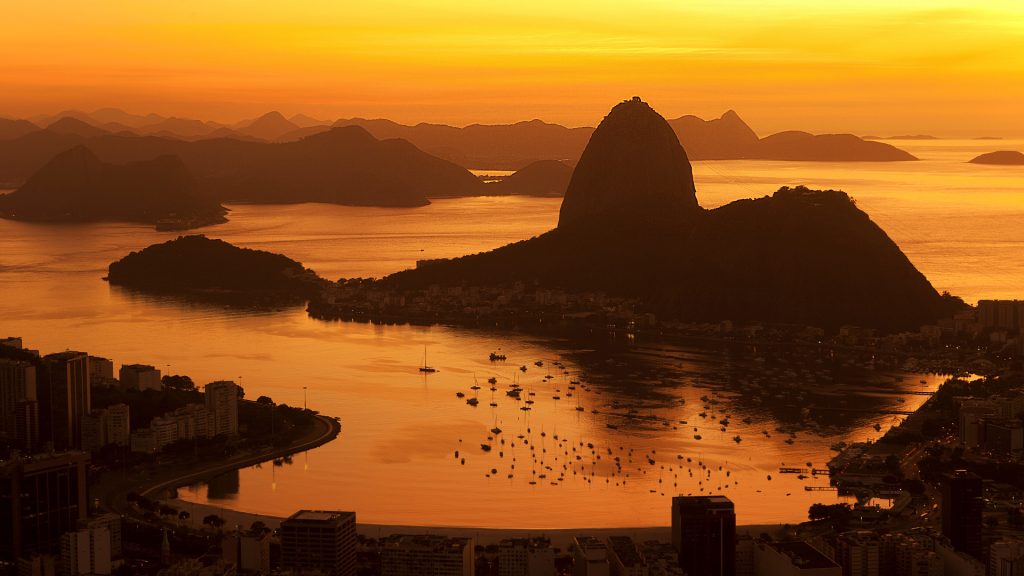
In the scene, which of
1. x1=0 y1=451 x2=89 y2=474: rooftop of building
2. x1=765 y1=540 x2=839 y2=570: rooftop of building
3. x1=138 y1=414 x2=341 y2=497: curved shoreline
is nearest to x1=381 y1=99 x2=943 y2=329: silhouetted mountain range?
x1=138 y1=414 x2=341 y2=497: curved shoreline

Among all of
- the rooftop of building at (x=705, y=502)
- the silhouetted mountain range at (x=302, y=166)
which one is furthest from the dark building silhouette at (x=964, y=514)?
the silhouetted mountain range at (x=302, y=166)

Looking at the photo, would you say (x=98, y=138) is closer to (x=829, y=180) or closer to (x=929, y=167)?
(x=829, y=180)

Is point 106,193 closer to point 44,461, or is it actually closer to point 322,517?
point 44,461

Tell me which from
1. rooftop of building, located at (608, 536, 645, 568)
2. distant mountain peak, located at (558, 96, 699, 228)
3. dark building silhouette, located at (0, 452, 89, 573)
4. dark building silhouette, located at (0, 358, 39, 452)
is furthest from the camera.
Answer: distant mountain peak, located at (558, 96, 699, 228)

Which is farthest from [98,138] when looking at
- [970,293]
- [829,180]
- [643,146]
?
[970,293]

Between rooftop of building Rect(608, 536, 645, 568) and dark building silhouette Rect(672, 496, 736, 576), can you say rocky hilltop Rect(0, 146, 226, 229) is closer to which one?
rooftop of building Rect(608, 536, 645, 568)

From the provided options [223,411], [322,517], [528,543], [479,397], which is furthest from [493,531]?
[479,397]
